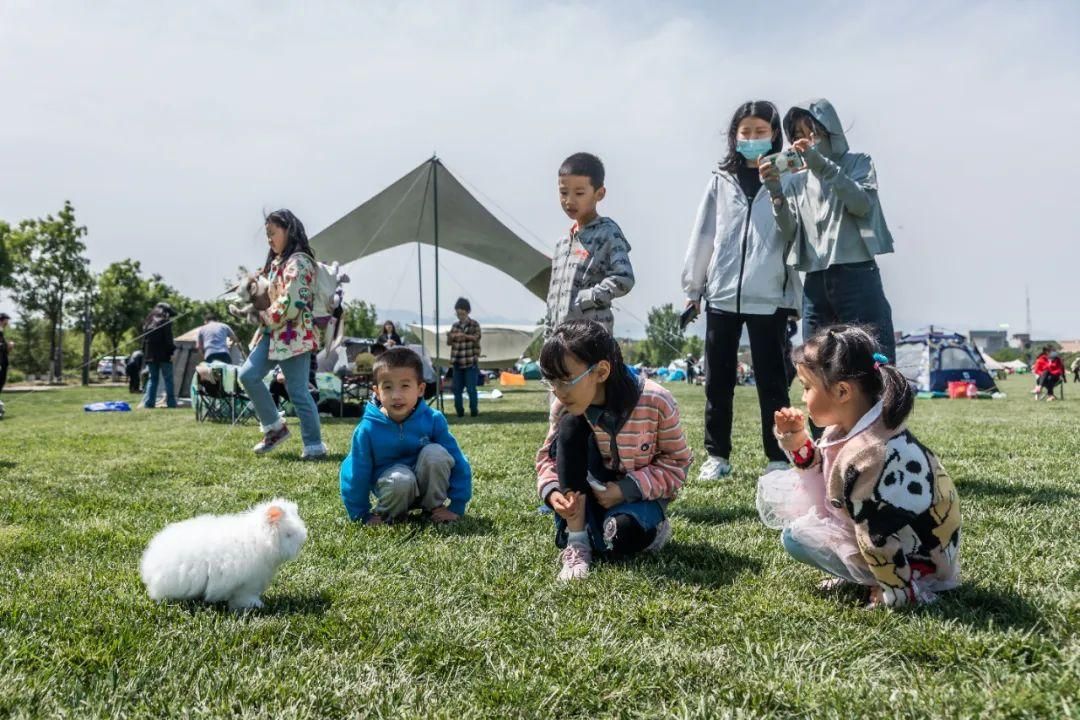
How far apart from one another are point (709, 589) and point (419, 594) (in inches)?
33.5

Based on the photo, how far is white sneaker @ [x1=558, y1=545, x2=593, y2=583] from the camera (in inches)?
96.0

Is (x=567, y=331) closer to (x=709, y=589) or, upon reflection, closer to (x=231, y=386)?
(x=709, y=589)

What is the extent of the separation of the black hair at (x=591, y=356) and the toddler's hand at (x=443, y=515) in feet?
3.66

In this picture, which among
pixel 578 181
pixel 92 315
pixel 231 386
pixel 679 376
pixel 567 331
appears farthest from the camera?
pixel 679 376

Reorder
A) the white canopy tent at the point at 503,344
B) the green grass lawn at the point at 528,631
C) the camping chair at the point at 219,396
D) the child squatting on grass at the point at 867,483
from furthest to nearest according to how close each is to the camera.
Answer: the white canopy tent at the point at 503,344 < the camping chair at the point at 219,396 < the child squatting on grass at the point at 867,483 < the green grass lawn at the point at 528,631

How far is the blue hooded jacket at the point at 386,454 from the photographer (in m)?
3.39

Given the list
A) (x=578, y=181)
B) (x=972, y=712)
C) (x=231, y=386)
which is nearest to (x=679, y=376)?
(x=231, y=386)

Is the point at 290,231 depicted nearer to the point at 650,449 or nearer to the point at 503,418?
the point at 650,449

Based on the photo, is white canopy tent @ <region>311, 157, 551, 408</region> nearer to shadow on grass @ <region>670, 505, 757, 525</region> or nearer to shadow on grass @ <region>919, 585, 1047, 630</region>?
shadow on grass @ <region>670, 505, 757, 525</region>

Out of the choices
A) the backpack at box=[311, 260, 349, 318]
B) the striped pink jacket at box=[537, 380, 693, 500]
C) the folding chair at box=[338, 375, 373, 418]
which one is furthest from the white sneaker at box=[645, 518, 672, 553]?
the folding chair at box=[338, 375, 373, 418]

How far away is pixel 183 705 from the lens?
158 cm

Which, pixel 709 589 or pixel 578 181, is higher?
pixel 578 181

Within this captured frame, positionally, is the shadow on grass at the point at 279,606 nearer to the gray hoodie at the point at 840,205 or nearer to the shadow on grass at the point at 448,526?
the shadow on grass at the point at 448,526

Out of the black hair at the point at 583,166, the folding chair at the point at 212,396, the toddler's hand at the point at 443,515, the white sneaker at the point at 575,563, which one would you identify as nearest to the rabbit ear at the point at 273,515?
the white sneaker at the point at 575,563
